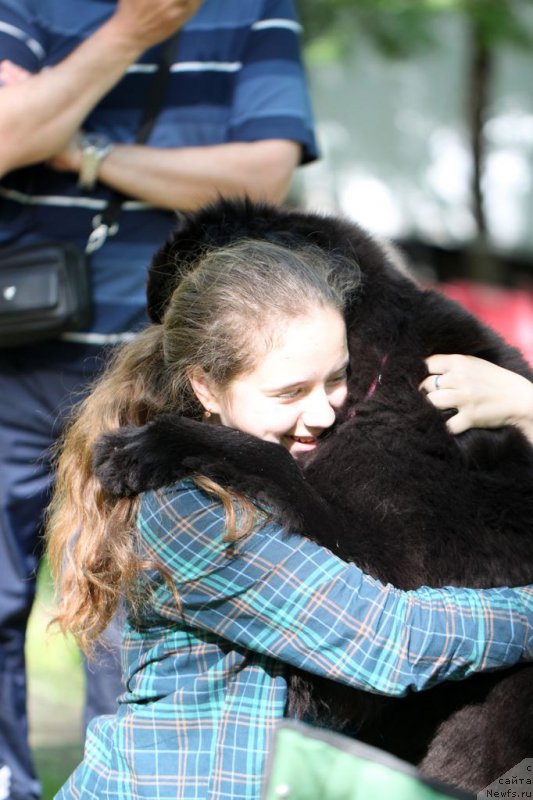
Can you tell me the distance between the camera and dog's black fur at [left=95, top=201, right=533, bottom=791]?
1.89m

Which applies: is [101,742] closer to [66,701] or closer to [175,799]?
[175,799]

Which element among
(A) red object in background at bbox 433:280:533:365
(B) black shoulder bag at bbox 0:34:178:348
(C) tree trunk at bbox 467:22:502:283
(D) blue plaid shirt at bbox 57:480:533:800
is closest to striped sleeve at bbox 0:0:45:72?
(B) black shoulder bag at bbox 0:34:178:348

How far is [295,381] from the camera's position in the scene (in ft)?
6.54

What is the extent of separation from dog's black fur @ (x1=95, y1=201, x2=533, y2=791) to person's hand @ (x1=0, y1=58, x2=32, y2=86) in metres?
1.11

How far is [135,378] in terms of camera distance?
223 cm

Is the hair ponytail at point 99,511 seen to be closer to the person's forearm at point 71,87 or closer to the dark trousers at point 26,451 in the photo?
the dark trousers at point 26,451

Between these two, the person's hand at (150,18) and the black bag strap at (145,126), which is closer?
the person's hand at (150,18)

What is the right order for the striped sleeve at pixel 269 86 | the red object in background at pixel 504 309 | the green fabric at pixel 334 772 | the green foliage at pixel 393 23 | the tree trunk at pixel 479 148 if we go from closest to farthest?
the green fabric at pixel 334 772, the striped sleeve at pixel 269 86, the red object in background at pixel 504 309, the green foliage at pixel 393 23, the tree trunk at pixel 479 148

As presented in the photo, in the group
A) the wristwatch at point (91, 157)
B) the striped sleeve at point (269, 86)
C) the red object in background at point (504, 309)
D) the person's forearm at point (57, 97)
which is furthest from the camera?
the red object in background at point (504, 309)

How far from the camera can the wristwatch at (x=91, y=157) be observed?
8.95ft

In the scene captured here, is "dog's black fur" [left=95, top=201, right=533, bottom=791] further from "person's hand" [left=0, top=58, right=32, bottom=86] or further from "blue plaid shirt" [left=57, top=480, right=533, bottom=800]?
"person's hand" [left=0, top=58, right=32, bottom=86]

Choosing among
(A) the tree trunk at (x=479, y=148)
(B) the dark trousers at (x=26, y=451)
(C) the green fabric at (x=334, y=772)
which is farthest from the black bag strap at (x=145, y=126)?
(A) the tree trunk at (x=479, y=148)

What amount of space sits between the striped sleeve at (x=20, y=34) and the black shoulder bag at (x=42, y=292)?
1.51ft

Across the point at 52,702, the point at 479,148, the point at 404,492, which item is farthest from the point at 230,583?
the point at 479,148
